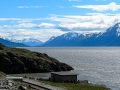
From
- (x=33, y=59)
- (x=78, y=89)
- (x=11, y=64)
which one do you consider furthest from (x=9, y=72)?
(x=78, y=89)

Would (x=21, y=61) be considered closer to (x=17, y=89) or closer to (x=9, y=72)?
(x=9, y=72)

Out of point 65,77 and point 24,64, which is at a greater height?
point 24,64

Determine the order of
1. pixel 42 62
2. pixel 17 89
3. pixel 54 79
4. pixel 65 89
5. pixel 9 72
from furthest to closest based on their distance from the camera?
pixel 42 62, pixel 9 72, pixel 54 79, pixel 65 89, pixel 17 89

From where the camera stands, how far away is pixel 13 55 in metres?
141

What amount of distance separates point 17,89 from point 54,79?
137 ft

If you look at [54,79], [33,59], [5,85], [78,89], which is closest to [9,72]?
[33,59]

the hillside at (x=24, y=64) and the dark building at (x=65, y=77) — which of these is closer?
the dark building at (x=65, y=77)

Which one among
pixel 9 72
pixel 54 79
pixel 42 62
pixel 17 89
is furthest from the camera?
pixel 42 62

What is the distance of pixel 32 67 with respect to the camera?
138625mm

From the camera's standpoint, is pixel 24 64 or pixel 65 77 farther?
pixel 24 64

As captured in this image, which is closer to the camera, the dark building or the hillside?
the dark building

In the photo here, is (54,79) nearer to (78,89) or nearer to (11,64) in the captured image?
(78,89)

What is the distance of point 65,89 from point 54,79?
91.6 feet

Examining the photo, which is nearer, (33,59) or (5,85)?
(5,85)
